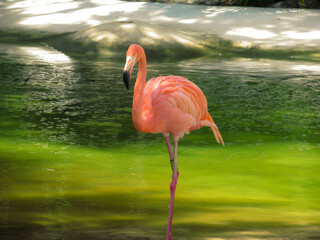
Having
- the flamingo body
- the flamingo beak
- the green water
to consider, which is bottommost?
the green water

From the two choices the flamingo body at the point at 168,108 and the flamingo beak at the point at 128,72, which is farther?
the flamingo body at the point at 168,108

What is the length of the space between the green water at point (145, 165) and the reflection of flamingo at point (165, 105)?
0.42 meters

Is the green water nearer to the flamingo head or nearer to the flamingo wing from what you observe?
the flamingo wing

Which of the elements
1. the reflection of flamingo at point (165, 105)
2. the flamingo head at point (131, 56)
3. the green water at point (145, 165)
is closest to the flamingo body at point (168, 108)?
the reflection of flamingo at point (165, 105)

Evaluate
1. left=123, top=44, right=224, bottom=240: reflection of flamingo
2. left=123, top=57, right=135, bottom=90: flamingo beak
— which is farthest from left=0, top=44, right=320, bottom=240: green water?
left=123, top=57, right=135, bottom=90: flamingo beak

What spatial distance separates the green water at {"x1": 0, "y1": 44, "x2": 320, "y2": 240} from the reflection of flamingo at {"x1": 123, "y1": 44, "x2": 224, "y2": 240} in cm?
42

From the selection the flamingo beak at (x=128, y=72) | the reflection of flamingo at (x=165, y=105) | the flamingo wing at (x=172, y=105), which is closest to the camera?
the flamingo beak at (x=128, y=72)

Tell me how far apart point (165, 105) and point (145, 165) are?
4.41 feet

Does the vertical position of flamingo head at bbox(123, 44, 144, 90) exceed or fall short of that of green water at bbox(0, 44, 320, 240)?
it exceeds it

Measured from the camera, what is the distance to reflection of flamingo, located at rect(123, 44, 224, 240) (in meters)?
3.89

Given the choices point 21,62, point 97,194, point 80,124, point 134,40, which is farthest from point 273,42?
point 97,194

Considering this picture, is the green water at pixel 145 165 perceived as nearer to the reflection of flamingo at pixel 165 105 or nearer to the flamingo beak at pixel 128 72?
the reflection of flamingo at pixel 165 105

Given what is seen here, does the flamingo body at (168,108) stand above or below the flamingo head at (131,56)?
below

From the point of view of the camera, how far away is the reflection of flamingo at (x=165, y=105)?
389 centimetres
